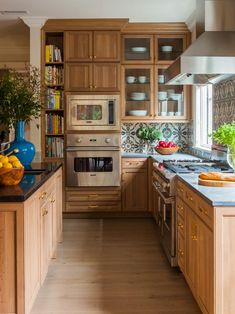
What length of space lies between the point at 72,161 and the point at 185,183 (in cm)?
285

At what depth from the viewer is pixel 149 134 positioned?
241 inches

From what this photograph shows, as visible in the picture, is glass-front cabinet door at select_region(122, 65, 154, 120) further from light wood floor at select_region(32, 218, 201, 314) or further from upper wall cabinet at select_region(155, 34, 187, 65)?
light wood floor at select_region(32, 218, 201, 314)

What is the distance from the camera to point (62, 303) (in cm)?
299

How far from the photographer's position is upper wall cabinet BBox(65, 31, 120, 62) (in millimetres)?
5691

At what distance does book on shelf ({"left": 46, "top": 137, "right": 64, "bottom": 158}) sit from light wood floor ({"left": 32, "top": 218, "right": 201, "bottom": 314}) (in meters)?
1.22

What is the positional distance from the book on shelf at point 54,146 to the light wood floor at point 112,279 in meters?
1.22

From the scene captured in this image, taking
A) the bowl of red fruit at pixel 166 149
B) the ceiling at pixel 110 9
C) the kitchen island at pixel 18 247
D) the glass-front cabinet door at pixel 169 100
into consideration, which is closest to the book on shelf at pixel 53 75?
the ceiling at pixel 110 9

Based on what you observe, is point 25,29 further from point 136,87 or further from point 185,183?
point 185,183

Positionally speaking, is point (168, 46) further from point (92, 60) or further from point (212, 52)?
point (212, 52)

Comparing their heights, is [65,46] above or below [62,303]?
above

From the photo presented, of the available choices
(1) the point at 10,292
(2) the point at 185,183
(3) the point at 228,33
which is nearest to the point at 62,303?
(1) the point at 10,292

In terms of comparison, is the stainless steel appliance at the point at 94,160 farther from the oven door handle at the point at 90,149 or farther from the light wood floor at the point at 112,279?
the light wood floor at the point at 112,279

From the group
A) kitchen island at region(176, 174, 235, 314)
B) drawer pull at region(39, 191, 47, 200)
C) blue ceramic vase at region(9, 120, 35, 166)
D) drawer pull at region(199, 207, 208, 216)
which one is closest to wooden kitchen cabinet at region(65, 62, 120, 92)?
blue ceramic vase at region(9, 120, 35, 166)

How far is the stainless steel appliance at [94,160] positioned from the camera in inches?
225
